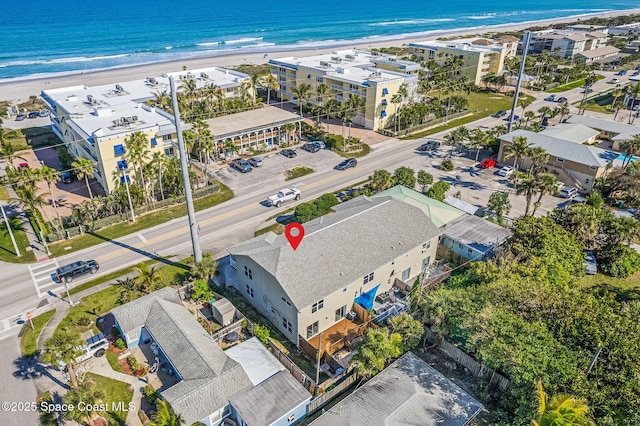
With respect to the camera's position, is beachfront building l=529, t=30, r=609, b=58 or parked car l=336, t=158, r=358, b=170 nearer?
parked car l=336, t=158, r=358, b=170

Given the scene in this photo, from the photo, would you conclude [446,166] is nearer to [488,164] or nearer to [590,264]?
[488,164]

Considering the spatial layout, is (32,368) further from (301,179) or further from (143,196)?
(301,179)

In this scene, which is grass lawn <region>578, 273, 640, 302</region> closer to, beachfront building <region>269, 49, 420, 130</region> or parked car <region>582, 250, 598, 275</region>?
parked car <region>582, 250, 598, 275</region>

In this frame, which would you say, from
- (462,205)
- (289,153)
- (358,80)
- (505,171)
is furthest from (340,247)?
(358,80)

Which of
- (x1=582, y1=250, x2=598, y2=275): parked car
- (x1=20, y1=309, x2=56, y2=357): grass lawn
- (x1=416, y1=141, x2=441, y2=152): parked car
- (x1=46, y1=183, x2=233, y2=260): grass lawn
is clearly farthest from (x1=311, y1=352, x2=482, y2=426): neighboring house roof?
(x1=416, y1=141, x2=441, y2=152): parked car

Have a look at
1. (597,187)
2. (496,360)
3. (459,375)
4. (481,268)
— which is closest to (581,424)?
(496,360)

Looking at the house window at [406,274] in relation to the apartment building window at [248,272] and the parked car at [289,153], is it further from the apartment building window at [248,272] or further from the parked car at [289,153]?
the parked car at [289,153]
